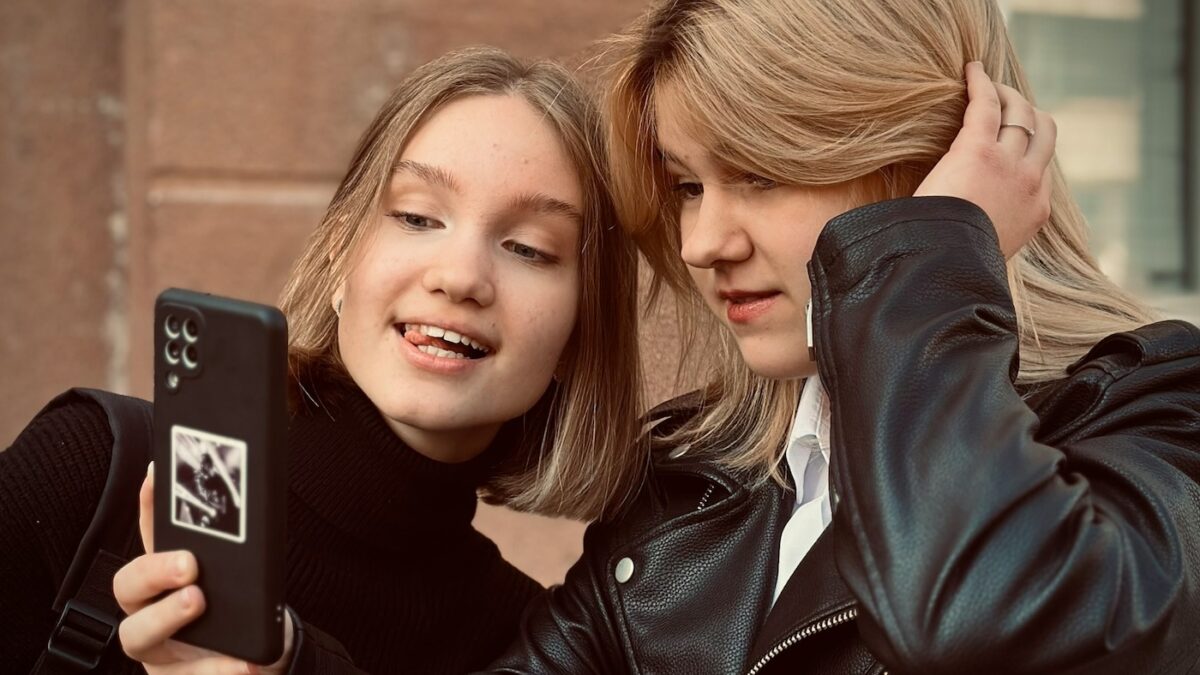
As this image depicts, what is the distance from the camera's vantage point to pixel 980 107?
186 cm

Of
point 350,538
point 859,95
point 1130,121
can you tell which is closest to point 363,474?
point 350,538

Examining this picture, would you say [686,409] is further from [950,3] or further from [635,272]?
[950,3]

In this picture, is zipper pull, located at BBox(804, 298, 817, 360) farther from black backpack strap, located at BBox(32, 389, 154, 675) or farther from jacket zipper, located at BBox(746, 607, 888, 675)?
black backpack strap, located at BBox(32, 389, 154, 675)

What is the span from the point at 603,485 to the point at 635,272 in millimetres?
344

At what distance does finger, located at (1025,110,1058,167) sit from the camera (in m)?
1.84

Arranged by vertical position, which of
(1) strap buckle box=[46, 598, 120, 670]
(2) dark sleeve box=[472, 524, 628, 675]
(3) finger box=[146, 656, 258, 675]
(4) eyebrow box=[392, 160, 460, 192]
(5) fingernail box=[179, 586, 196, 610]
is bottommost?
(2) dark sleeve box=[472, 524, 628, 675]

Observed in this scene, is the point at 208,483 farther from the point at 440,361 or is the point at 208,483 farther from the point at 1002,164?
the point at 1002,164

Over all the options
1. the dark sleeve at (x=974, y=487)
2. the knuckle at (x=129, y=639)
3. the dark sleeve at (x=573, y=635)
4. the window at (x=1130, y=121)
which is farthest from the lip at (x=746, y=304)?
the window at (x=1130, y=121)

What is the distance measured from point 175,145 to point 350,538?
1.55 metres

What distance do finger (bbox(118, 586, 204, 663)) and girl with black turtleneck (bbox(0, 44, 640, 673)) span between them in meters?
0.47

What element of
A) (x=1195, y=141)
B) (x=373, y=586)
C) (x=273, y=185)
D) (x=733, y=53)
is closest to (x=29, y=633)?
(x=373, y=586)

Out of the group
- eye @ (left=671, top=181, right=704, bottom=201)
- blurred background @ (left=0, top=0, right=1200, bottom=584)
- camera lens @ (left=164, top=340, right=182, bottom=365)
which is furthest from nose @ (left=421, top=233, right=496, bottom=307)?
blurred background @ (left=0, top=0, right=1200, bottom=584)

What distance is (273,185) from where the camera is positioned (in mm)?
3580

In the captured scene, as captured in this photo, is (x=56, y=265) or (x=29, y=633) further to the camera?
(x=56, y=265)
